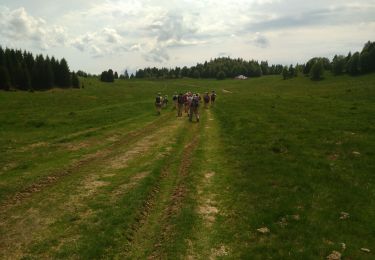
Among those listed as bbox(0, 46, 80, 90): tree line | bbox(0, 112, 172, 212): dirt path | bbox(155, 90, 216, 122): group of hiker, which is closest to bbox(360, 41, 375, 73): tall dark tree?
bbox(155, 90, 216, 122): group of hiker

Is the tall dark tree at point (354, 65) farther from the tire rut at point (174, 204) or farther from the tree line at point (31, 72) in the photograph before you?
the tire rut at point (174, 204)

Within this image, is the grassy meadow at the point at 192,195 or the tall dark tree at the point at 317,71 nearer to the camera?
the grassy meadow at the point at 192,195

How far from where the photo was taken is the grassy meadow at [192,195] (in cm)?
1029

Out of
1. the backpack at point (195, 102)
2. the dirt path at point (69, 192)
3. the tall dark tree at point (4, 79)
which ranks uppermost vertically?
the tall dark tree at point (4, 79)

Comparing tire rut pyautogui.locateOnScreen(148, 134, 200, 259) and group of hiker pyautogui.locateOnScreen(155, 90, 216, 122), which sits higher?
group of hiker pyautogui.locateOnScreen(155, 90, 216, 122)

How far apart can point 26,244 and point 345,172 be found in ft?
43.0

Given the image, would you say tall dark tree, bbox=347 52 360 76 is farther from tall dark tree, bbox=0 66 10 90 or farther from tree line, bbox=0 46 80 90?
tall dark tree, bbox=0 66 10 90

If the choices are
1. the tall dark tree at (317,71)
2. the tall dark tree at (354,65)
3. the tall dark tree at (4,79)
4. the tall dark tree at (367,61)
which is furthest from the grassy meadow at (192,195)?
the tall dark tree at (317,71)

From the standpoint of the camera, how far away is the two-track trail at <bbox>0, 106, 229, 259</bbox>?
10.2 meters

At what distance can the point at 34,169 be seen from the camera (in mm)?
18203

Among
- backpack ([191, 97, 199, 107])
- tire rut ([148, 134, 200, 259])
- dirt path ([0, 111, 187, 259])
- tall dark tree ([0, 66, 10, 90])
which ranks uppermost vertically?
tall dark tree ([0, 66, 10, 90])

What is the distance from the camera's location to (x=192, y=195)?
14.2 meters

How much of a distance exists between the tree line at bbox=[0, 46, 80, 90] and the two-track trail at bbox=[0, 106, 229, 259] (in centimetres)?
8991

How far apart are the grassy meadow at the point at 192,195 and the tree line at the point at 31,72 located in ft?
278
